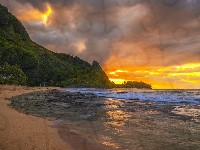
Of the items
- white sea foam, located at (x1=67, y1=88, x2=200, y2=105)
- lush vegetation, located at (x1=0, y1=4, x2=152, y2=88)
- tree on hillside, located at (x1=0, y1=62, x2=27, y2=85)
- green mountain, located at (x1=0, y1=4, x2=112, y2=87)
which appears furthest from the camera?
lush vegetation, located at (x1=0, y1=4, x2=152, y2=88)

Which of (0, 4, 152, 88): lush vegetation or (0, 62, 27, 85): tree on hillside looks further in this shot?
(0, 4, 152, 88): lush vegetation

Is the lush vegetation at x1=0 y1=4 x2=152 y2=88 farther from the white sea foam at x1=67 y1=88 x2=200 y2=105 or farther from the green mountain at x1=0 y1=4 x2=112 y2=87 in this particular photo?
the white sea foam at x1=67 y1=88 x2=200 y2=105

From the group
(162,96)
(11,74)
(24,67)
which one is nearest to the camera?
(162,96)

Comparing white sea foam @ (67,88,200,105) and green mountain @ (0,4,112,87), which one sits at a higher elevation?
green mountain @ (0,4,112,87)

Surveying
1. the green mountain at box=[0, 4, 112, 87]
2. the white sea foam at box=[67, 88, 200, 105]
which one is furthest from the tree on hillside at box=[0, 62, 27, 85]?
the white sea foam at box=[67, 88, 200, 105]

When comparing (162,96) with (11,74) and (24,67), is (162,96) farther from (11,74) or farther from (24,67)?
(24,67)

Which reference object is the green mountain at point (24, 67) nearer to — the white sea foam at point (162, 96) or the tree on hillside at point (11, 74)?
the tree on hillside at point (11, 74)

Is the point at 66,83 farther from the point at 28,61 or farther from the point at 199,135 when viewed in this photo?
the point at 199,135

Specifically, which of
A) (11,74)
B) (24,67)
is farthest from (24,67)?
(11,74)

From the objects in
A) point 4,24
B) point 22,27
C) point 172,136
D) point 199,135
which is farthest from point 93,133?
point 22,27

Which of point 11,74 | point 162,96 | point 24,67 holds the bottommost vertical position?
point 162,96

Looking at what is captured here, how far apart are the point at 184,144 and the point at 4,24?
11939cm

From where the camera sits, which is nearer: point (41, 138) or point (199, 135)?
point (41, 138)

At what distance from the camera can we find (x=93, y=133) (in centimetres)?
576
